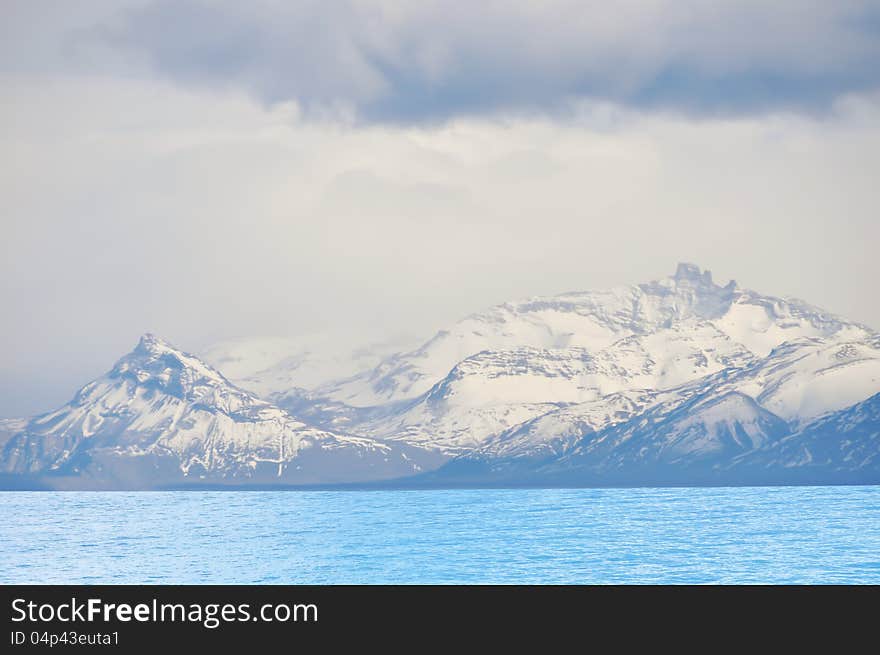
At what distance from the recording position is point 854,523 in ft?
455

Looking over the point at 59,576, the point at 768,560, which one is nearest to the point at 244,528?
the point at 59,576
